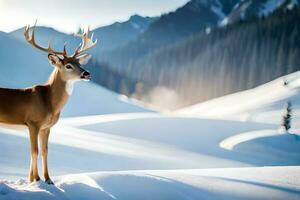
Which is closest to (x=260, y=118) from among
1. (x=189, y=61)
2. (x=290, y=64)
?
(x=290, y=64)

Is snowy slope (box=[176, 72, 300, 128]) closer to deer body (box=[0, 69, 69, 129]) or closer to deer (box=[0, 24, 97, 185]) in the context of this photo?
deer (box=[0, 24, 97, 185])

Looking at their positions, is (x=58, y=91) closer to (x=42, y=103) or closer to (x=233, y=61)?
(x=42, y=103)

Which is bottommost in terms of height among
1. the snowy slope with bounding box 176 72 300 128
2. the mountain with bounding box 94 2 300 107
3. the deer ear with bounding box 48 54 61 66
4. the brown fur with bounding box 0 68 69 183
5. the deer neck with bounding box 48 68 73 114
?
the brown fur with bounding box 0 68 69 183

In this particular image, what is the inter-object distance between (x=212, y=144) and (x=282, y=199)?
25.3m

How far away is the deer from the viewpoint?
7.25 meters

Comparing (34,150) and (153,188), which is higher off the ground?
(34,150)

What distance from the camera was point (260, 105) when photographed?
202ft

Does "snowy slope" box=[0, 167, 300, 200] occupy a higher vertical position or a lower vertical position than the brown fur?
lower

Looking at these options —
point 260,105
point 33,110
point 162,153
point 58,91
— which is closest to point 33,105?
point 33,110

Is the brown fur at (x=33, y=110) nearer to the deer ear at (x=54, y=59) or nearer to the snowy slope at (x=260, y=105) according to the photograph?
the deer ear at (x=54, y=59)

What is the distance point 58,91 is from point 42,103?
0.36 meters

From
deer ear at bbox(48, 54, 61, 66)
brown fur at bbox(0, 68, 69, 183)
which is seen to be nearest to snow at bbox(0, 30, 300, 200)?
brown fur at bbox(0, 68, 69, 183)

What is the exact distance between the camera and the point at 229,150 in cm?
3117

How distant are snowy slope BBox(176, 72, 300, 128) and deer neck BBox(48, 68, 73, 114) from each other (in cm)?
4356
